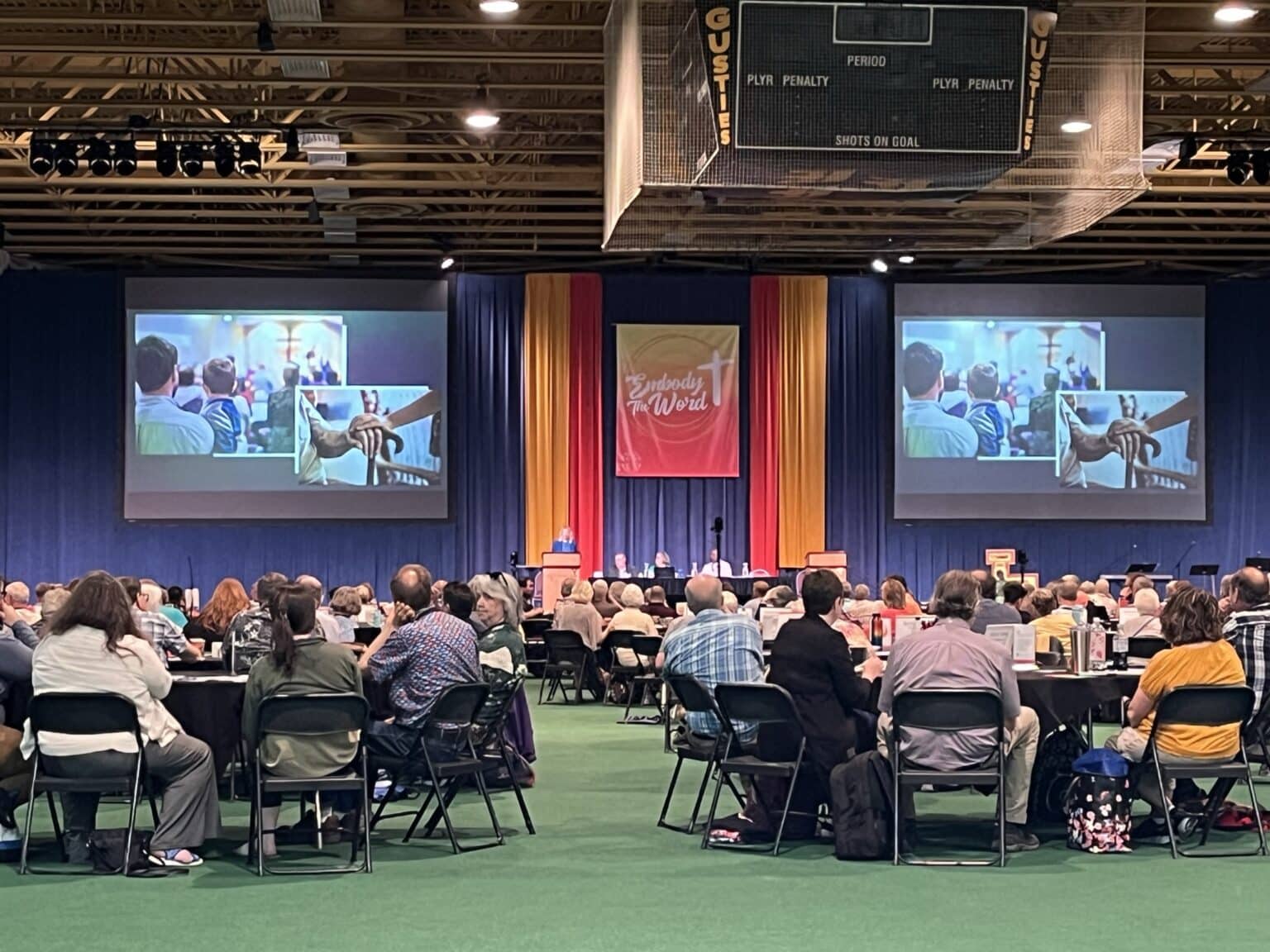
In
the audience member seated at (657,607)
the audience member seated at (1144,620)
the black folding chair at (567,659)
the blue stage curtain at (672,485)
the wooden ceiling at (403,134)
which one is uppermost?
the wooden ceiling at (403,134)

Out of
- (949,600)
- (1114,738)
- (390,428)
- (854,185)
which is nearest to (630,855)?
(949,600)

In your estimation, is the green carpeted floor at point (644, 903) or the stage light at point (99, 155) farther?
the stage light at point (99, 155)

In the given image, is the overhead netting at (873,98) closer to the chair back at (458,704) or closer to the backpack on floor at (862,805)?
the chair back at (458,704)

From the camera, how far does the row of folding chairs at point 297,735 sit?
20.9 feet

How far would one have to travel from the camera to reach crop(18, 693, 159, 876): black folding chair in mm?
6336

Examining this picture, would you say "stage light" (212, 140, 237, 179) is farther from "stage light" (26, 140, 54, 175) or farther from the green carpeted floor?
the green carpeted floor

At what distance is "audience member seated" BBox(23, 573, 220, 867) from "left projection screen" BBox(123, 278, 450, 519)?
13.6 metres

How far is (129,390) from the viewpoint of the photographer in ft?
66.0

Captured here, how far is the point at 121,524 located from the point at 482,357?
4676mm

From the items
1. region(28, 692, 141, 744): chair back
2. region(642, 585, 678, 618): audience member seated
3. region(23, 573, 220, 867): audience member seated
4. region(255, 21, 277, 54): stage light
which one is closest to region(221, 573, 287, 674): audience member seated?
region(23, 573, 220, 867): audience member seated

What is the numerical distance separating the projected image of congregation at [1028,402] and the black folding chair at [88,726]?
598 inches

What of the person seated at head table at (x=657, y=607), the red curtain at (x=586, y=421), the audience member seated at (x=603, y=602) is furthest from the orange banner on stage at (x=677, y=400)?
the person seated at head table at (x=657, y=607)

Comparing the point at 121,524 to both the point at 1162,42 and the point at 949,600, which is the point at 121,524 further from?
the point at 949,600

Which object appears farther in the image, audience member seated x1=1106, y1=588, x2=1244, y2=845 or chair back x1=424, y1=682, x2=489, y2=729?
audience member seated x1=1106, y1=588, x2=1244, y2=845
